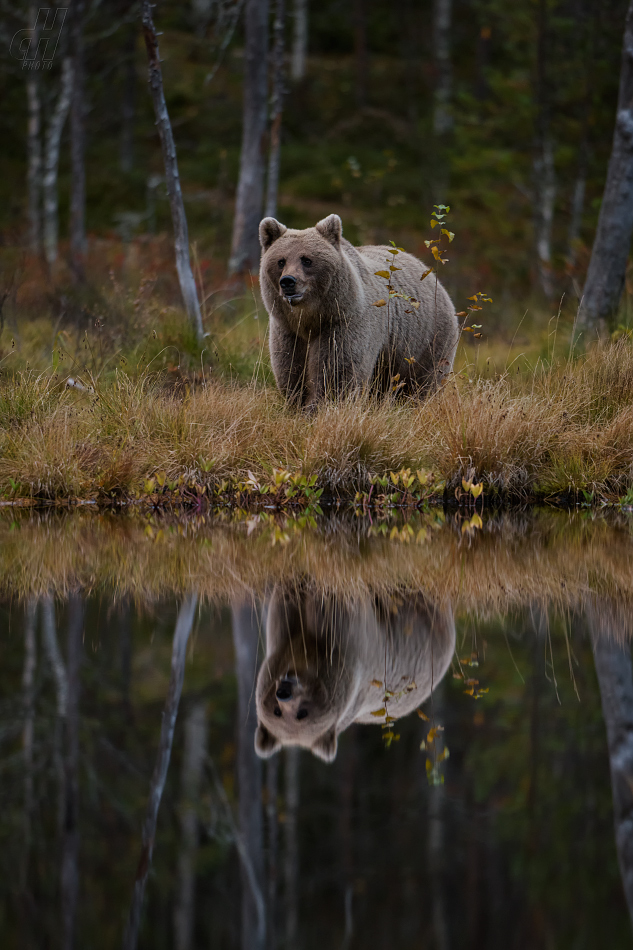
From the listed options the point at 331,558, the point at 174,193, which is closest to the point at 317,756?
the point at 331,558

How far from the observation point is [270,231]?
8.18m

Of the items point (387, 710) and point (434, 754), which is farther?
point (387, 710)

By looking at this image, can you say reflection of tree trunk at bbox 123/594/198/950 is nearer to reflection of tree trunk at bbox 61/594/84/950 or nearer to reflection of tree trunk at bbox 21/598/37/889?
reflection of tree trunk at bbox 61/594/84/950

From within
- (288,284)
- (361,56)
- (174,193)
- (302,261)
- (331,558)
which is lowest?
(331,558)

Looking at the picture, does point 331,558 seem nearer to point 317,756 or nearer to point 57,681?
point 57,681

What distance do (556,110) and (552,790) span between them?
20.5m

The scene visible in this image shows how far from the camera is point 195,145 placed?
Answer: 3331cm

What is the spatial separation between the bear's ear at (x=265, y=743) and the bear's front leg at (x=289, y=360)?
18.3 ft

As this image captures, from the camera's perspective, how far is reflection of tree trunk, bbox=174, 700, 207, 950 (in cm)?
219

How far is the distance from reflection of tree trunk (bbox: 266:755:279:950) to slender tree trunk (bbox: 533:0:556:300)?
49.1ft

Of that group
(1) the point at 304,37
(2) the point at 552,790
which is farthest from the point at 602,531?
(1) the point at 304,37

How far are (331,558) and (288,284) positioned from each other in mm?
2897

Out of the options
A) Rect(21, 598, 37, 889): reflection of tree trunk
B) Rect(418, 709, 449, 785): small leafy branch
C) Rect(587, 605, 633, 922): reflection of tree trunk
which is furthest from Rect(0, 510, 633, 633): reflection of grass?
Rect(418, 709, 449, 785): small leafy branch

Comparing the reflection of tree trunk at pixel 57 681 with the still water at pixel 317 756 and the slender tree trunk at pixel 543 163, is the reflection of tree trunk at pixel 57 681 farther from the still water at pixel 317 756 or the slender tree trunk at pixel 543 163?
the slender tree trunk at pixel 543 163
